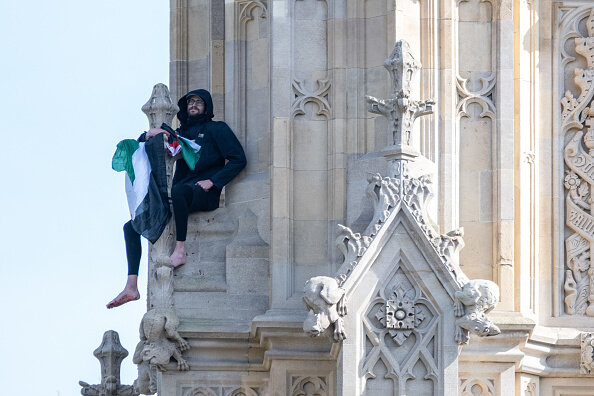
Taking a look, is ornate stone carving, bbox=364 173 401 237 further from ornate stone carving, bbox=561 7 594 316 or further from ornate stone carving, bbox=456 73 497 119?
ornate stone carving, bbox=561 7 594 316

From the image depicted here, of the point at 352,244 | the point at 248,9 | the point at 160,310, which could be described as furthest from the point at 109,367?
the point at 352,244

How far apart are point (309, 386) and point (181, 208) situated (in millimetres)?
2341

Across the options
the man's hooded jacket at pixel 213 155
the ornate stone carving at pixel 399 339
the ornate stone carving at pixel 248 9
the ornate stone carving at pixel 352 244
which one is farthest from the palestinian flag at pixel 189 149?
the ornate stone carving at pixel 399 339

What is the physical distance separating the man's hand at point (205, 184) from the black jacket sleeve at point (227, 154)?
46 millimetres

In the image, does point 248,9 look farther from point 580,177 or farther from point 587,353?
point 587,353

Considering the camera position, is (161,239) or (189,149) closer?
(161,239)

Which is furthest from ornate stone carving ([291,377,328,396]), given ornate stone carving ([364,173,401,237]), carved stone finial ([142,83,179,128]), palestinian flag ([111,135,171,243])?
carved stone finial ([142,83,179,128])

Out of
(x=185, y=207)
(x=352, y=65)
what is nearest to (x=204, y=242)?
(x=185, y=207)

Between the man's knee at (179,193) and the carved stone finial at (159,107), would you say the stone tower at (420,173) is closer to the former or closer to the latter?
the man's knee at (179,193)

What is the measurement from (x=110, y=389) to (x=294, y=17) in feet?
16.8

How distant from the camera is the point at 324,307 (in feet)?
96.9

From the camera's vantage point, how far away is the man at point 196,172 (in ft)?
106

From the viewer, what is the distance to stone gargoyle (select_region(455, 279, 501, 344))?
96.9 feet

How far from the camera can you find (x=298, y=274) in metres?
31.4
